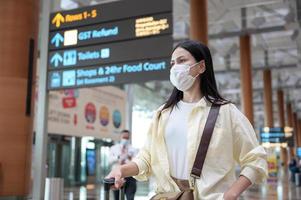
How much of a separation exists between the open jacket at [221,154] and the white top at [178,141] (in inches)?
1.1

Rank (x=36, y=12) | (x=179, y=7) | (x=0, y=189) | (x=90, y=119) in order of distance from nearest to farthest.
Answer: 1. (x=0, y=189)
2. (x=36, y=12)
3. (x=179, y=7)
4. (x=90, y=119)

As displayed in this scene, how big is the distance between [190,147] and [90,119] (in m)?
19.8

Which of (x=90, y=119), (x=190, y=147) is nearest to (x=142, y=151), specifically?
(x=190, y=147)

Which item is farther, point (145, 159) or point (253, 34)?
point (253, 34)

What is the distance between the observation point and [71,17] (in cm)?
914

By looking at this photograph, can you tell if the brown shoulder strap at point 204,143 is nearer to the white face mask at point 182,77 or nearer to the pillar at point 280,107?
the white face mask at point 182,77

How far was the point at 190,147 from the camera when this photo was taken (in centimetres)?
194

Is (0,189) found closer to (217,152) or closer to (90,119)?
(217,152)

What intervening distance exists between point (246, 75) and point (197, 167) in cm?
2382

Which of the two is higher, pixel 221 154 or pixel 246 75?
pixel 246 75

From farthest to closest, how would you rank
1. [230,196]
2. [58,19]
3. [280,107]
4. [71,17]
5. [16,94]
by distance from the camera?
1. [280,107]
2. [16,94]
3. [58,19]
4. [71,17]
5. [230,196]

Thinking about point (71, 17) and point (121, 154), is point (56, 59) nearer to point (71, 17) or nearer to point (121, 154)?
point (71, 17)

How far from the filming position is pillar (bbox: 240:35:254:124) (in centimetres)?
2380

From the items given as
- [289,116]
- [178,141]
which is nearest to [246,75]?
[178,141]
